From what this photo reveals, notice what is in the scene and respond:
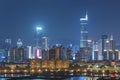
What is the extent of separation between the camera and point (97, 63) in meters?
120

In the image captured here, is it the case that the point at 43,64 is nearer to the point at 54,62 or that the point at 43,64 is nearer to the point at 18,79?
the point at 54,62

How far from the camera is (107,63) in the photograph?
391 ft

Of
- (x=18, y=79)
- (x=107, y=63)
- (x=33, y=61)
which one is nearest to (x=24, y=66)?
(x=33, y=61)

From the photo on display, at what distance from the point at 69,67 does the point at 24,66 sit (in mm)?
9632

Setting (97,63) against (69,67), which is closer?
(69,67)

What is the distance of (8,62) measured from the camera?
125 metres

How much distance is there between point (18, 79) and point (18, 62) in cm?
4770

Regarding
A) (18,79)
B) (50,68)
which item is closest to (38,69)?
(50,68)

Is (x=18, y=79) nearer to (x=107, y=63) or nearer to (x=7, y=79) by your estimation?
(x=7, y=79)

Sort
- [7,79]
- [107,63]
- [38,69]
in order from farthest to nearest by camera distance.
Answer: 1. [107,63]
2. [38,69]
3. [7,79]

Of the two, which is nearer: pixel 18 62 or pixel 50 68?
pixel 50 68

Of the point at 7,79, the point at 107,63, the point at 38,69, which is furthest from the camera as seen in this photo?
the point at 107,63

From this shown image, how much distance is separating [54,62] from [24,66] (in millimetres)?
6534

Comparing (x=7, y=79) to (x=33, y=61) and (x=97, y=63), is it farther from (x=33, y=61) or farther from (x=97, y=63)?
(x=97, y=63)
